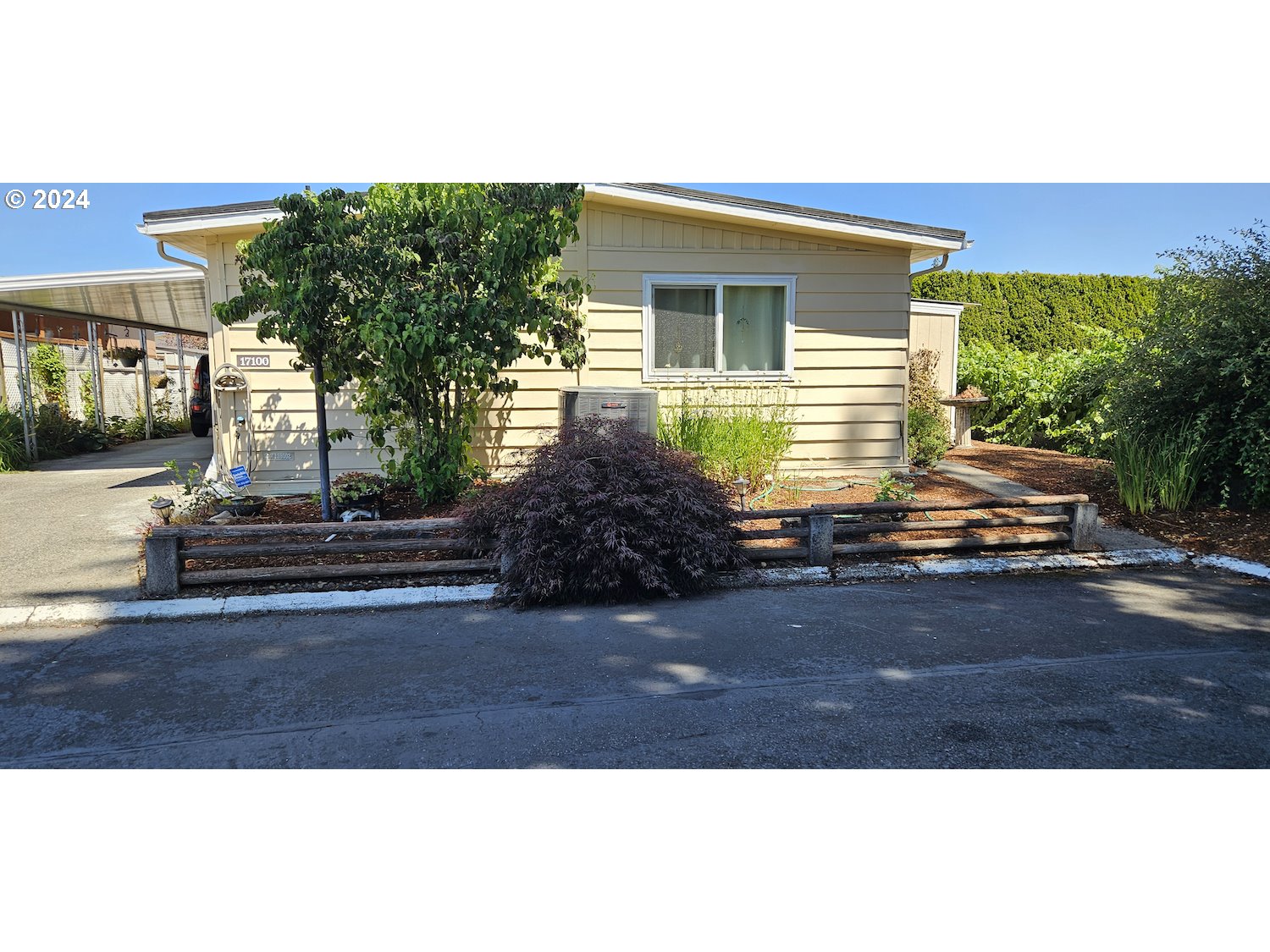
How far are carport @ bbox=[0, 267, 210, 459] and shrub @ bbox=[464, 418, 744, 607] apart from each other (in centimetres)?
582

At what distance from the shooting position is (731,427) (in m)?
8.52

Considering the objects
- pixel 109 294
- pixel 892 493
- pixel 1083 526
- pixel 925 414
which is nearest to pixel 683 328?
pixel 892 493

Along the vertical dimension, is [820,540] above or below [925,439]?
below

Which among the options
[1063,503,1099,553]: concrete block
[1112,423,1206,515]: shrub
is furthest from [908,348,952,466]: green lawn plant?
[1063,503,1099,553]: concrete block

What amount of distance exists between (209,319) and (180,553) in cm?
376

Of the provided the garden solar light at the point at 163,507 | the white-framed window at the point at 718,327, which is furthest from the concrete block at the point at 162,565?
the white-framed window at the point at 718,327

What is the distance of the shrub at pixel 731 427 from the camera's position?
332 inches

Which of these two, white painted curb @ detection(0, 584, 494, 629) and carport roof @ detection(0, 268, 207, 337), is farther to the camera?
carport roof @ detection(0, 268, 207, 337)

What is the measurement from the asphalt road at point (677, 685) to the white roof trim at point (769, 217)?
5022 mm

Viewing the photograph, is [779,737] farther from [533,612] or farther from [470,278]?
[470,278]

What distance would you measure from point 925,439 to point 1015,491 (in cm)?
212

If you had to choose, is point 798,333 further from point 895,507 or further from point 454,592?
point 454,592

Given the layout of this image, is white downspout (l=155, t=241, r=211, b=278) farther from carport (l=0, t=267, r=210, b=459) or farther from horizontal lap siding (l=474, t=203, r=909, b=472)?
horizontal lap siding (l=474, t=203, r=909, b=472)

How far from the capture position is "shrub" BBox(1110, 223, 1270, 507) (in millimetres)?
7473
